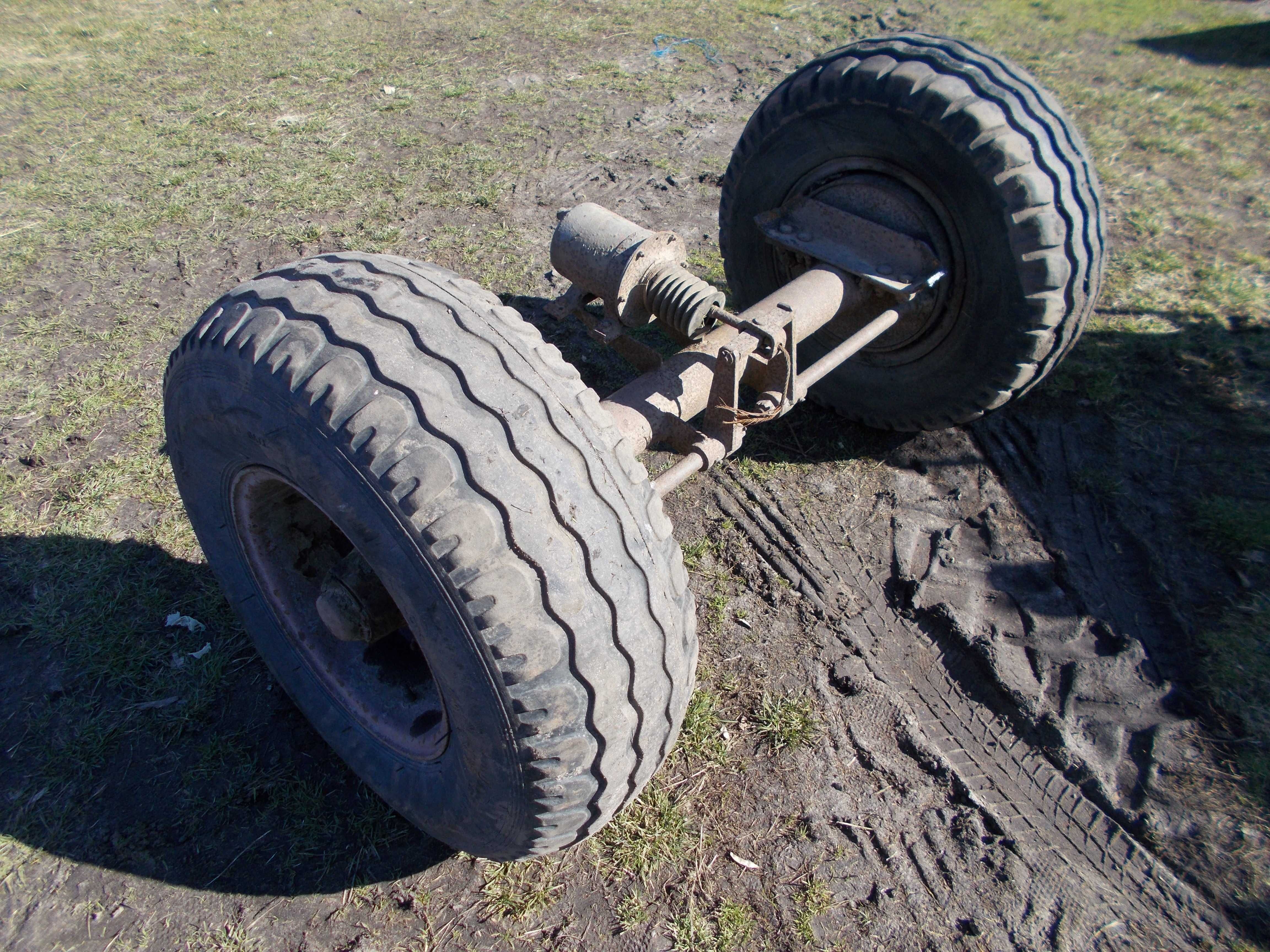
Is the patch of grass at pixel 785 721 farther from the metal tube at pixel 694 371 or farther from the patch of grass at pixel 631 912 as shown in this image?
the metal tube at pixel 694 371

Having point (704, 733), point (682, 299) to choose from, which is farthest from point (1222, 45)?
point (704, 733)

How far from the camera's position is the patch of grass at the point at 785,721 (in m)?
2.70

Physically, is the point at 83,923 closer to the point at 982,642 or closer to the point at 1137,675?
the point at 982,642

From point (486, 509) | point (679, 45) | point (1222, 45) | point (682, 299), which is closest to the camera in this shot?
point (486, 509)

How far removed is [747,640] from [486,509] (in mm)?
1682

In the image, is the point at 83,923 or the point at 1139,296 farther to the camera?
the point at 1139,296

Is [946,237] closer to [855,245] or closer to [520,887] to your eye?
[855,245]

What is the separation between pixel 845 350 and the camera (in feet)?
9.13

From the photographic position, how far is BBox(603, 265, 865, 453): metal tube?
2518 millimetres

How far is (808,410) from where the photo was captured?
3.94 m

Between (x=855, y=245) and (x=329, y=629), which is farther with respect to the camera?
(x=855, y=245)

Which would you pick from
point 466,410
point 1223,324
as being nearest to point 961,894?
point 466,410

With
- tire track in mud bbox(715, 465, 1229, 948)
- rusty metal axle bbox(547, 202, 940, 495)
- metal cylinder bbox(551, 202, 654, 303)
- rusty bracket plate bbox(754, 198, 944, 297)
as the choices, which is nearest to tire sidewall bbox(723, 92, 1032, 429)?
rusty bracket plate bbox(754, 198, 944, 297)

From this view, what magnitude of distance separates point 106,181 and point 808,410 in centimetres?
540
